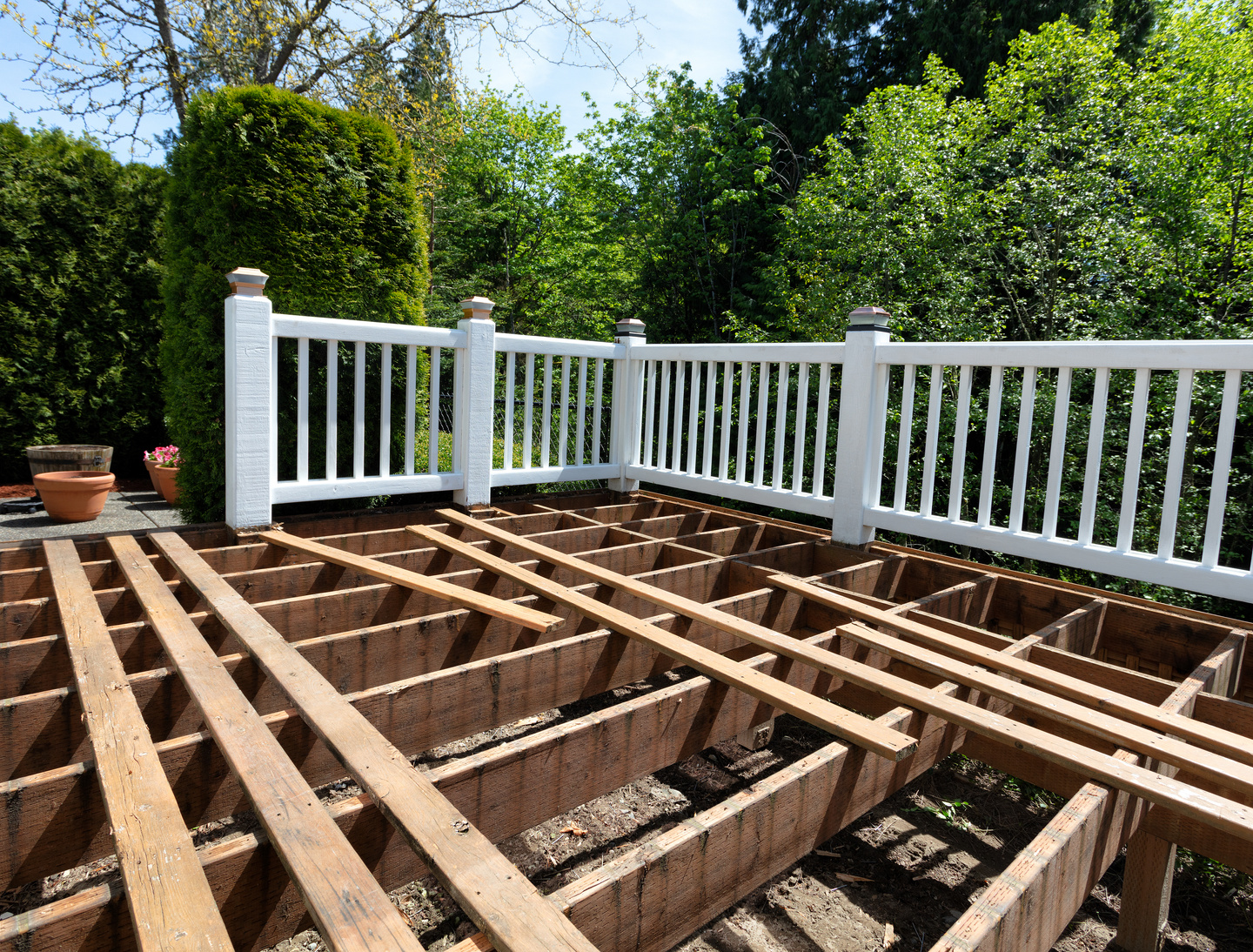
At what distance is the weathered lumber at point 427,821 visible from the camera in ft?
3.01

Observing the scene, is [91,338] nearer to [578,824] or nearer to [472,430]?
[472,430]

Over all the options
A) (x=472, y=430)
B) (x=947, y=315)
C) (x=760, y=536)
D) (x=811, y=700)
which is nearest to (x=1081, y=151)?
(x=947, y=315)

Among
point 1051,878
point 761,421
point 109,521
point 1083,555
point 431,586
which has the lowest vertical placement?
point 109,521

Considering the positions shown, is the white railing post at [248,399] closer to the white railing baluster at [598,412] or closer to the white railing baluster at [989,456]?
the white railing baluster at [598,412]

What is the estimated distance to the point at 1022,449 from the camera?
2.89 m

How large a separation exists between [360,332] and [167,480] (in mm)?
4381

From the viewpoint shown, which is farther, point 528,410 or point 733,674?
point 528,410

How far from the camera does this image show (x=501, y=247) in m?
15.5

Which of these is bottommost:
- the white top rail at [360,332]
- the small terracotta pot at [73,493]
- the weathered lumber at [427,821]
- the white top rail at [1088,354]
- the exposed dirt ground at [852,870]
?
the exposed dirt ground at [852,870]

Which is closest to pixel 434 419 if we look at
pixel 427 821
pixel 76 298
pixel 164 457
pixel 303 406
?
pixel 303 406

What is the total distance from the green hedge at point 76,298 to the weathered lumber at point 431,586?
587cm

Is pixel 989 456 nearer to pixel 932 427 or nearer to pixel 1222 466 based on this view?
pixel 932 427

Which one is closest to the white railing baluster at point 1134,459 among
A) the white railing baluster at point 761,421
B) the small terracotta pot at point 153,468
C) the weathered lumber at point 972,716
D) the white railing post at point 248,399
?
the weathered lumber at point 972,716

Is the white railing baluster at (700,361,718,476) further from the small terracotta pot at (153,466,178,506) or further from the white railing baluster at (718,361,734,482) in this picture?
the small terracotta pot at (153,466,178,506)
